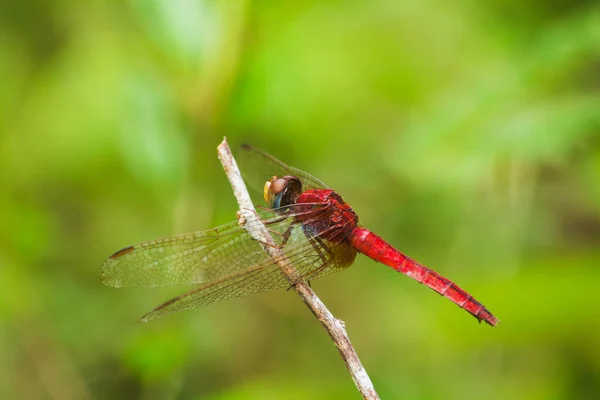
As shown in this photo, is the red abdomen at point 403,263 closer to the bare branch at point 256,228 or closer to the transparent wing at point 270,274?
the transparent wing at point 270,274

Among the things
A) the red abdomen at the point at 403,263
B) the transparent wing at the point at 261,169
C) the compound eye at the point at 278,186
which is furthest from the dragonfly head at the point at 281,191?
the red abdomen at the point at 403,263

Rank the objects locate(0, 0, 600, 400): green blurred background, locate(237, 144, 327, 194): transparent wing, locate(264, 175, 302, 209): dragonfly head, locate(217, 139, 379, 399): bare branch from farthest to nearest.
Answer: locate(237, 144, 327, 194): transparent wing, locate(264, 175, 302, 209): dragonfly head, locate(0, 0, 600, 400): green blurred background, locate(217, 139, 379, 399): bare branch

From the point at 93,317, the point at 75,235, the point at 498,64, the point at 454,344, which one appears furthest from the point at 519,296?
the point at 75,235

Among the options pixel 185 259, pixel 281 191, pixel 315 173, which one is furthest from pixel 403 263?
pixel 315 173

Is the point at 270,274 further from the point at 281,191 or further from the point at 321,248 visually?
the point at 281,191

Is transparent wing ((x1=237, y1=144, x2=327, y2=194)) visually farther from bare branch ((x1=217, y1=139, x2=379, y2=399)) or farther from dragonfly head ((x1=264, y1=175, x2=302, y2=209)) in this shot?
bare branch ((x1=217, y1=139, x2=379, y2=399))

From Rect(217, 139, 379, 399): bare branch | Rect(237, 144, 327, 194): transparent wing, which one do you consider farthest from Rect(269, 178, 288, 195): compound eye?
Rect(217, 139, 379, 399): bare branch
